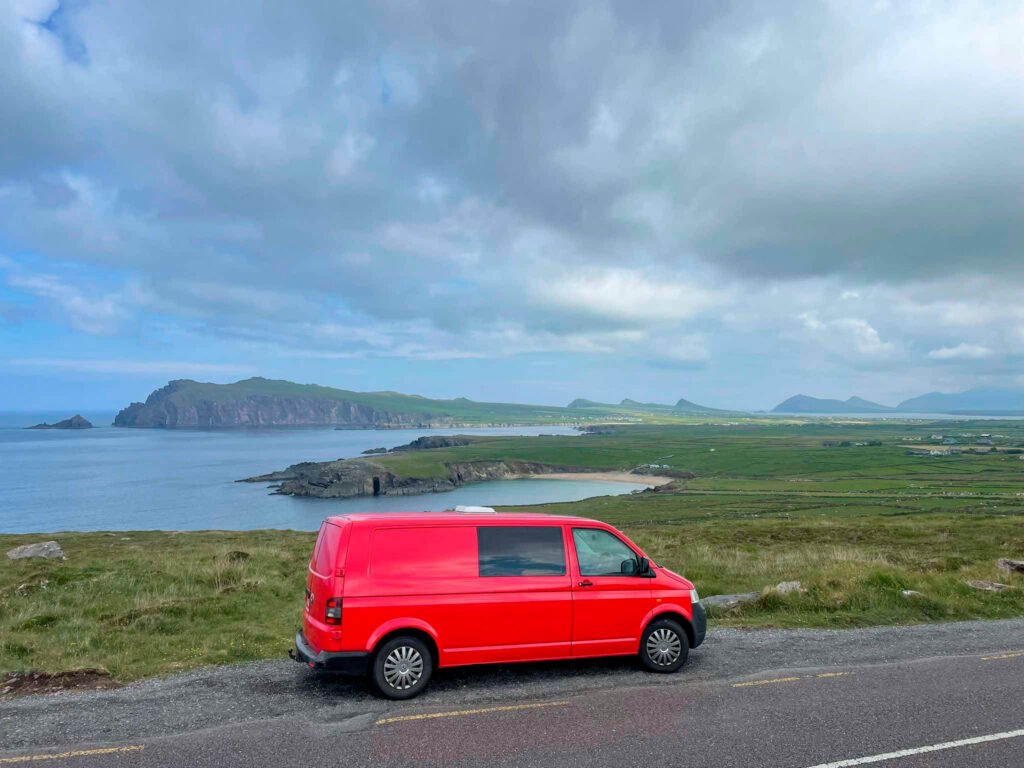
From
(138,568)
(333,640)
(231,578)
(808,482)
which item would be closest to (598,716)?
(333,640)

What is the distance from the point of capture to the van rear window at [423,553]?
9.41 m

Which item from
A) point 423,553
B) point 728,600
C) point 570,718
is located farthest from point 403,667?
point 728,600

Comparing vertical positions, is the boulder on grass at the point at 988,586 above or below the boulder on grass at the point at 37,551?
above

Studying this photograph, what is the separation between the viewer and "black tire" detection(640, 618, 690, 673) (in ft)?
34.2

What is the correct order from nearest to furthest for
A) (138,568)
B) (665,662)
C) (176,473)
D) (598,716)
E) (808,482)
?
(598,716) < (665,662) < (138,568) < (808,482) < (176,473)

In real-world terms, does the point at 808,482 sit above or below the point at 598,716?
below

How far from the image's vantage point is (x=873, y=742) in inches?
293

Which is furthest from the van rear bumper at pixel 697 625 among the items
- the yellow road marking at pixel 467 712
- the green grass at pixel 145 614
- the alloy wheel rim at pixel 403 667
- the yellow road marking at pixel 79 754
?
the yellow road marking at pixel 79 754

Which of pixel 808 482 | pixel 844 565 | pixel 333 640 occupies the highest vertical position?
pixel 333 640

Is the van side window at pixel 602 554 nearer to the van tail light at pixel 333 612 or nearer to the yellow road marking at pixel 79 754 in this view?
the van tail light at pixel 333 612

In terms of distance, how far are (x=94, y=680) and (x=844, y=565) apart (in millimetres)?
18527

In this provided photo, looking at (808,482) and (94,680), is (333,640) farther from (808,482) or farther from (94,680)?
(808,482)

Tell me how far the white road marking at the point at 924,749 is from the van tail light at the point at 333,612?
236 inches

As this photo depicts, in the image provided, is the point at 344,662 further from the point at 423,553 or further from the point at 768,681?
the point at 768,681
